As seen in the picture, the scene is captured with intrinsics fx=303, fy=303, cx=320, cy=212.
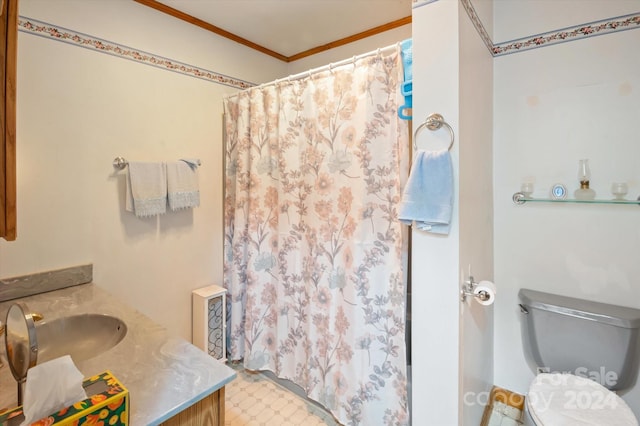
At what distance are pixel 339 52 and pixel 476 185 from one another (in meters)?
1.59

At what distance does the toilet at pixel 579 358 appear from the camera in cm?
121

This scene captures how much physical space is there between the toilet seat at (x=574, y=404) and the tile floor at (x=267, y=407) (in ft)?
3.41

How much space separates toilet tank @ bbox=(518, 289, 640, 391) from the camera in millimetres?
1338

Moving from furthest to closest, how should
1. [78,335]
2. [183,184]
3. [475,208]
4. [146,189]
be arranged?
[183,184] < [146,189] < [475,208] < [78,335]

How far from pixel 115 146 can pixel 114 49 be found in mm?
545

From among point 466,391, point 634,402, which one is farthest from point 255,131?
point 634,402

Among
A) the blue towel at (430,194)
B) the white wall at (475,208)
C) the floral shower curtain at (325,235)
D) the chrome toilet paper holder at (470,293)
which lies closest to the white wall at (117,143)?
the floral shower curtain at (325,235)

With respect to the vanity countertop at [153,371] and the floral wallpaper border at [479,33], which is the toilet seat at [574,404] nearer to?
the vanity countertop at [153,371]

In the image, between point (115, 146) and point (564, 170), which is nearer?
point (564, 170)

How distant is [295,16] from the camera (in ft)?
6.62

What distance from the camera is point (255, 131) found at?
6.70 feet

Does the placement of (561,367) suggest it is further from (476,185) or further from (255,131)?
(255,131)

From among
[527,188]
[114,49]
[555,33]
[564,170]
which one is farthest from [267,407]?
[555,33]

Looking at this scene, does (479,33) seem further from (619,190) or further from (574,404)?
(574,404)
